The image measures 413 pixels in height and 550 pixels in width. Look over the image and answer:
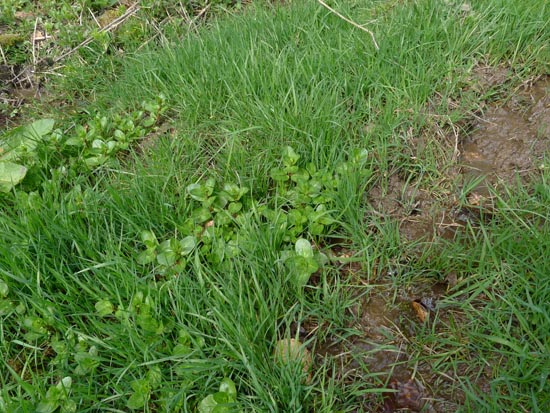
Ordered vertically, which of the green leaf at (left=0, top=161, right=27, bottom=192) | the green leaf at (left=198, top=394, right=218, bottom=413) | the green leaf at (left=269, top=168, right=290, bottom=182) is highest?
the green leaf at (left=0, top=161, right=27, bottom=192)

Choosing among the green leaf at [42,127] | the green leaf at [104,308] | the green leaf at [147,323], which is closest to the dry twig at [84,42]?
the green leaf at [42,127]

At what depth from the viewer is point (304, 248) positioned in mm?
1774

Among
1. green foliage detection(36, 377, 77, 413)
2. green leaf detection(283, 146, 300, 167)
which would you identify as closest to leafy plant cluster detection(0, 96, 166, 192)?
green leaf detection(283, 146, 300, 167)

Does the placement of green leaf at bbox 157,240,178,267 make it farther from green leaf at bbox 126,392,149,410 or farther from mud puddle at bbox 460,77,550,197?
mud puddle at bbox 460,77,550,197

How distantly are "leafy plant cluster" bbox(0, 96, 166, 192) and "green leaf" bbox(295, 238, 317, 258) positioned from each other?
1.06 meters

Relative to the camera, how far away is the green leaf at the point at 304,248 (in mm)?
1765

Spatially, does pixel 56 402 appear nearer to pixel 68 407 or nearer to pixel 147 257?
pixel 68 407

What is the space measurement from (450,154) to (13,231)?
1902mm

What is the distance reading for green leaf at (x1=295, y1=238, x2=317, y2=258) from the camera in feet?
5.79

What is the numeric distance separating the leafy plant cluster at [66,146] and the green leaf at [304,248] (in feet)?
3.49

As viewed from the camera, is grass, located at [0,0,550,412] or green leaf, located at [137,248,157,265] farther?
green leaf, located at [137,248,157,265]

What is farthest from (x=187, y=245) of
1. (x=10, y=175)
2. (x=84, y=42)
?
(x=84, y=42)

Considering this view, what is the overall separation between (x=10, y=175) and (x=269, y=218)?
1210mm

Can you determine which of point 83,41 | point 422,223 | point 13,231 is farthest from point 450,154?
point 83,41
